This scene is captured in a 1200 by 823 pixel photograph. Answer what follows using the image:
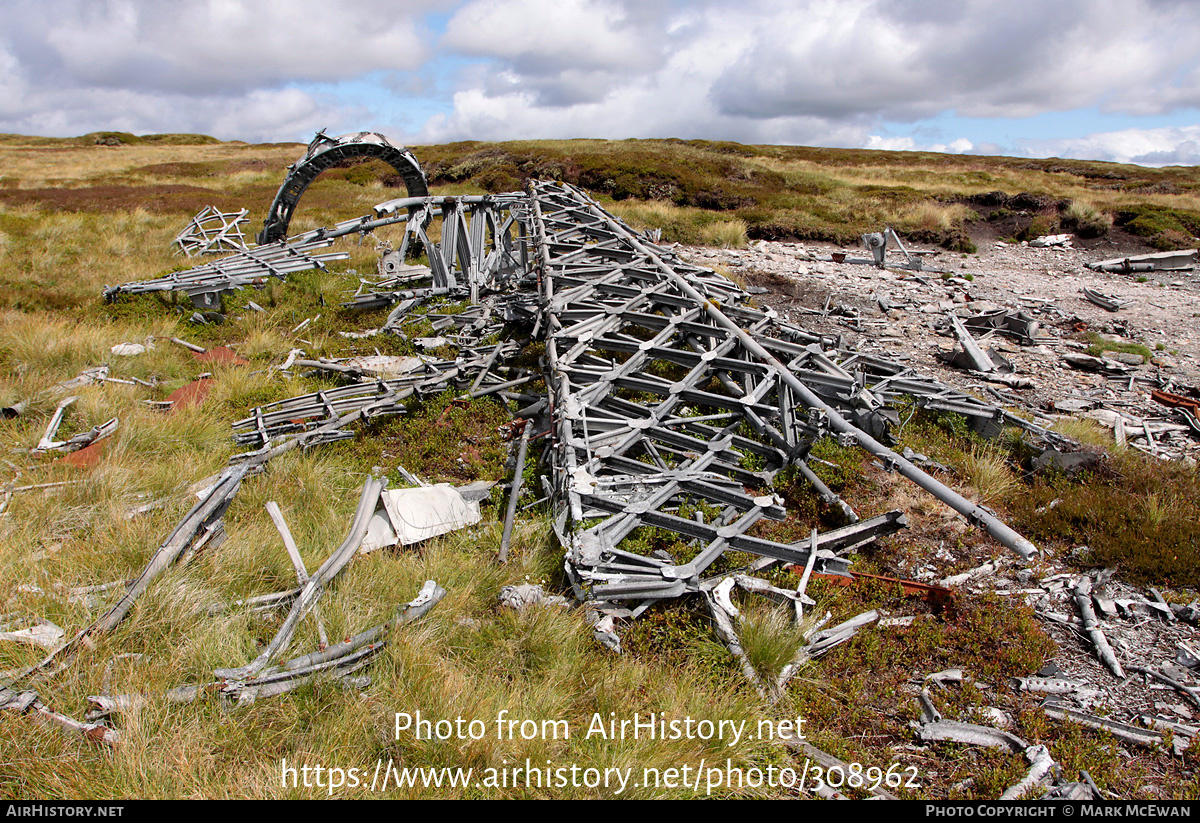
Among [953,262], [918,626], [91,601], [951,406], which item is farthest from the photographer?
[953,262]

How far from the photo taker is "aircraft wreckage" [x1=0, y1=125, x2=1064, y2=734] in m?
4.19

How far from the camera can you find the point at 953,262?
1891cm

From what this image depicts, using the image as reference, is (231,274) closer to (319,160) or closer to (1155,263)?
(319,160)

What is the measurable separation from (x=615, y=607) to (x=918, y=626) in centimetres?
244

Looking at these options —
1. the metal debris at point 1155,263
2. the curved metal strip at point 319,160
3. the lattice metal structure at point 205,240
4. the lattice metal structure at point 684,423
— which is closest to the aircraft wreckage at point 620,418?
the lattice metal structure at point 684,423

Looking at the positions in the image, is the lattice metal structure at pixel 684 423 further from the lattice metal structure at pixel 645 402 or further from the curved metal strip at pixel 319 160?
the curved metal strip at pixel 319 160

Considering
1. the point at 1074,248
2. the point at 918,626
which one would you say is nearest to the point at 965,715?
the point at 918,626

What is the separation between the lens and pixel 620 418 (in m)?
5.81

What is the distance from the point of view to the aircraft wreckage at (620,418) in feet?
13.7

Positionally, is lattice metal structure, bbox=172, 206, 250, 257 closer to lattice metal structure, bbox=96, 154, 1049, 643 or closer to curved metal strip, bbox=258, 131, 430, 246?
curved metal strip, bbox=258, 131, 430, 246

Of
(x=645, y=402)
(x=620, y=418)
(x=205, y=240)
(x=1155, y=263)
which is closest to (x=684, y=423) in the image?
(x=620, y=418)

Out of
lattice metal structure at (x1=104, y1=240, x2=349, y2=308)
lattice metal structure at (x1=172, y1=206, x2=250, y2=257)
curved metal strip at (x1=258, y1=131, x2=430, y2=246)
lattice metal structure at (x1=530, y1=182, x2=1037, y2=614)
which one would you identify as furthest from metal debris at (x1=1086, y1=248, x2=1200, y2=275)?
lattice metal structure at (x1=172, y1=206, x2=250, y2=257)

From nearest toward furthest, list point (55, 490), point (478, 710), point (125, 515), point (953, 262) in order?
point (478, 710), point (125, 515), point (55, 490), point (953, 262)

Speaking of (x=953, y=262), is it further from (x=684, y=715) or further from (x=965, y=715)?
(x=684, y=715)
